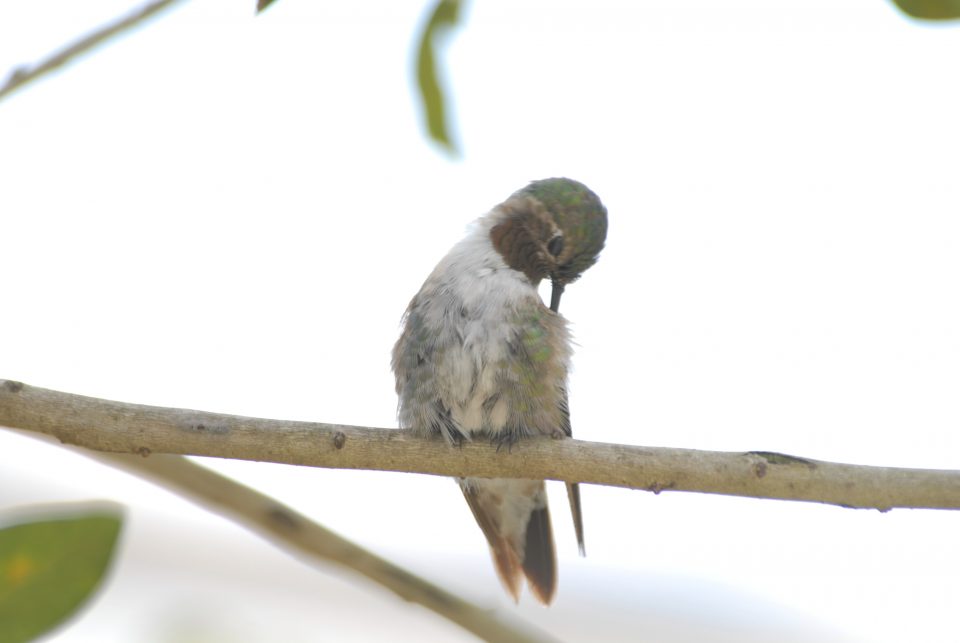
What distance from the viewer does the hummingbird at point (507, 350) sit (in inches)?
144

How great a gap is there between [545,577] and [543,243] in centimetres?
135

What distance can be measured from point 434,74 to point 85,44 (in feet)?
2.71

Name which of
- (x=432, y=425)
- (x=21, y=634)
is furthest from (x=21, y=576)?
(x=432, y=425)

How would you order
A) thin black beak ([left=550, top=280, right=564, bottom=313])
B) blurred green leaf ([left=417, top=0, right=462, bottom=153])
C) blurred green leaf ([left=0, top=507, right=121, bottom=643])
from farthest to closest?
thin black beak ([left=550, top=280, right=564, bottom=313]) → blurred green leaf ([left=417, top=0, right=462, bottom=153]) → blurred green leaf ([left=0, top=507, right=121, bottom=643])

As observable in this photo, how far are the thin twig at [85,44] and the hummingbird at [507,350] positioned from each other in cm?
180

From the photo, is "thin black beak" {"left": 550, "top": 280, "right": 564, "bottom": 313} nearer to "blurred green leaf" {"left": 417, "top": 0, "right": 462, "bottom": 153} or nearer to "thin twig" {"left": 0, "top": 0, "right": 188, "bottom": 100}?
"blurred green leaf" {"left": 417, "top": 0, "right": 462, "bottom": 153}

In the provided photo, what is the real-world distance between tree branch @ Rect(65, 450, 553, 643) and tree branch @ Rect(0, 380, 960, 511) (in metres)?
0.23

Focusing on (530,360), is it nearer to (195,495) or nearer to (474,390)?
(474,390)

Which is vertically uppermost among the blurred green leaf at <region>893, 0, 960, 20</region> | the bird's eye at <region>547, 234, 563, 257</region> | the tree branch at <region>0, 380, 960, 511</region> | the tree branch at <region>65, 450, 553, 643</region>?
the blurred green leaf at <region>893, 0, 960, 20</region>

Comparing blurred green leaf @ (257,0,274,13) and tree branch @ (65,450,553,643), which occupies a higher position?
blurred green leaf @ (257,0,274,13)

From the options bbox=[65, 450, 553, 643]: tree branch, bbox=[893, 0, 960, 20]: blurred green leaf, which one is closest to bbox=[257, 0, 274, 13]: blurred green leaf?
bbox=[65, 450, 553, 643]: tree branch

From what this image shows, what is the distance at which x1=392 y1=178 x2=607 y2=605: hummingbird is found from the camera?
144 inches

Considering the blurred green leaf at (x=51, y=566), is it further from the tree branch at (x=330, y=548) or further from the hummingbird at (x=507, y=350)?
the hummingbird at (x=507, y=350)

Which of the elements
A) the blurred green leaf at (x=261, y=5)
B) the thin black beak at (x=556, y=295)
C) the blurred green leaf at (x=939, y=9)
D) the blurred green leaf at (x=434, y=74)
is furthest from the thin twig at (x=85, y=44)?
the thin black beak at (x=556, y=295)
